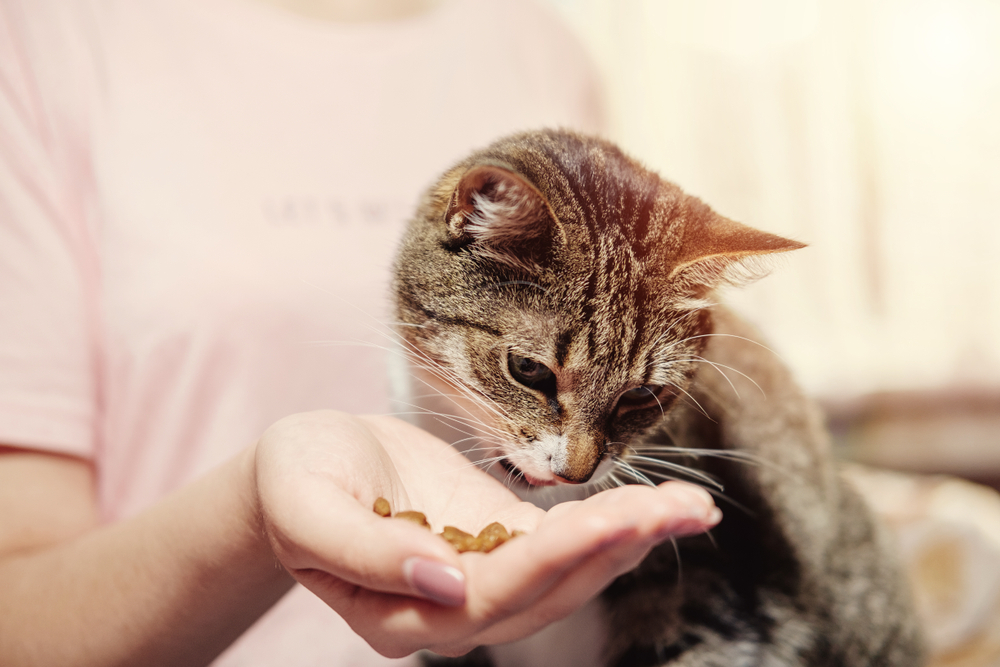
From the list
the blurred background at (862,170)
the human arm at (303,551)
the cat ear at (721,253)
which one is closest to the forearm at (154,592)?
the human arm at (303,551)

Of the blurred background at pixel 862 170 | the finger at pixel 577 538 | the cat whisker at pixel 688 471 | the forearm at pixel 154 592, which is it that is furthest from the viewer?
the blurred background at pixel 862 170

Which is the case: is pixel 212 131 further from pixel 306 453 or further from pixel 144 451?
pixel 306 453

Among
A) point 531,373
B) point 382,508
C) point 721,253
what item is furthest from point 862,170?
point 382,508

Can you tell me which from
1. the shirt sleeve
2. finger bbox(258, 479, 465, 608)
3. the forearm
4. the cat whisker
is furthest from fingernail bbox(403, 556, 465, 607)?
the shirt sleeve

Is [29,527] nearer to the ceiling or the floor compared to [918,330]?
nearer to the floor

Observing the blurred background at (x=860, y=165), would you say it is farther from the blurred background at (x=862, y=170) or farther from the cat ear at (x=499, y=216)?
the cat ear at (x=499, y=216)

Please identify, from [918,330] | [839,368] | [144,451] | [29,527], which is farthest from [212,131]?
[918,330]

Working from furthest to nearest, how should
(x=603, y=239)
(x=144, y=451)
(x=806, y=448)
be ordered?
1. (x=806, y=448)
2. (x=144, y=451)
3. (x=603, y=239)
